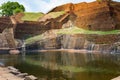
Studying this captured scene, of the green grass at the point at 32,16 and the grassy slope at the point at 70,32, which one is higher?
the green grass at the point at 32,16

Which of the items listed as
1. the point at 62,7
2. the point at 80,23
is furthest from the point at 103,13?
the point at 62,7

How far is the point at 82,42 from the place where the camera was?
74.4 m

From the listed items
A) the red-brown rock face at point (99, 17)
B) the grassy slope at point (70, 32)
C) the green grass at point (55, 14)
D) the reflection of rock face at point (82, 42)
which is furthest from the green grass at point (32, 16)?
the red-brown rock face at point (99, 17)

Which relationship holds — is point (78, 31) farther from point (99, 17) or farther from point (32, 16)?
point (32, 16)

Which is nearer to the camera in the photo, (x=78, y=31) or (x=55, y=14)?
(x=78, y=31)

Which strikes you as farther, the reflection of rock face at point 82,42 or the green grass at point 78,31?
the green grass at point 78,31

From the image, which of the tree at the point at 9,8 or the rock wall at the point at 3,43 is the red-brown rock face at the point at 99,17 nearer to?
the rock wall at the point at 3,43

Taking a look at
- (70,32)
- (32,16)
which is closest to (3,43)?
(70,32)

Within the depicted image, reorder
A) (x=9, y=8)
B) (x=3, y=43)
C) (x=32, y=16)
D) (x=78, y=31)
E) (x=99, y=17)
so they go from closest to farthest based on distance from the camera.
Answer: (x=3, y=43) → (x=99, y=17) → (x=78, y=31) → (x=32, y=16) → (x=9, y=8)

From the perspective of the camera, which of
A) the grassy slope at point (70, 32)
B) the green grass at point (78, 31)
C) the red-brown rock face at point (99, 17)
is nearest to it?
the green grass at point (78, 31)

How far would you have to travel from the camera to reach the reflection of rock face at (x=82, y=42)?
225ft

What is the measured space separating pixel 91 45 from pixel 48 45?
14.3 metres

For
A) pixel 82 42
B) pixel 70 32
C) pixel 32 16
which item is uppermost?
pixel 32 16

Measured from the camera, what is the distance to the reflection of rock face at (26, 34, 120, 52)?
225 feet
